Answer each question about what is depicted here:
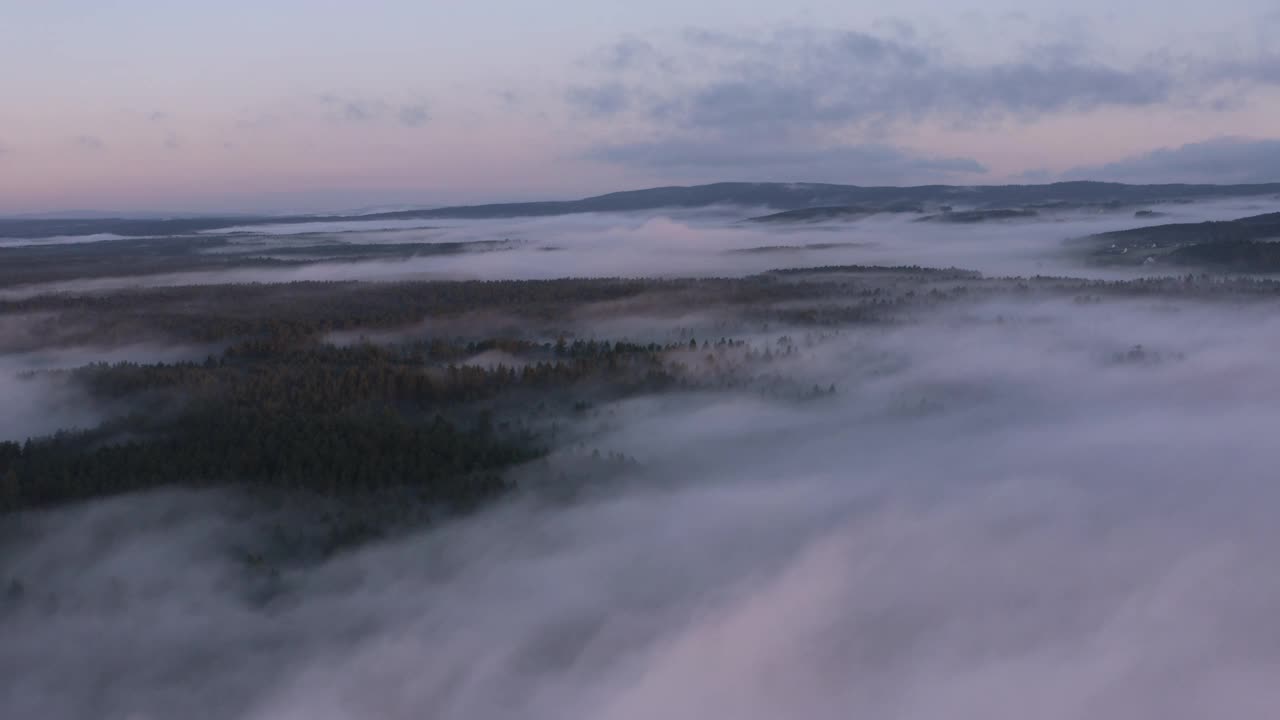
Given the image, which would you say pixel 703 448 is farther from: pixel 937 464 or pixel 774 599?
pixel 774 599

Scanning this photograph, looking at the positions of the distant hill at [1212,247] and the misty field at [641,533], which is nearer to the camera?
the misty field at [641,533]

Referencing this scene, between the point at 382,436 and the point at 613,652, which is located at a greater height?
the point at 382,436

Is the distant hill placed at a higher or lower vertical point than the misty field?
higher

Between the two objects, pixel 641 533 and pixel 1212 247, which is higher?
pixel 1212 247

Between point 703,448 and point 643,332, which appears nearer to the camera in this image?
point 703,448

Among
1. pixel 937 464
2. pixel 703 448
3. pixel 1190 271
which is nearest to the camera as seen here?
pixel 937 464

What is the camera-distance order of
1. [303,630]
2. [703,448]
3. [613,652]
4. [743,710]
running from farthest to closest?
[703,448]
[303,630]
[613,652]
[743,710]

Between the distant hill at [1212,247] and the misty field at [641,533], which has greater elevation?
the distant hill at [1212,247]

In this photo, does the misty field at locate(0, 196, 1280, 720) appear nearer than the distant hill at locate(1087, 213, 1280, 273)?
Yes

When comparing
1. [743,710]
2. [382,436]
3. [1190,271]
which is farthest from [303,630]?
[1190,271]

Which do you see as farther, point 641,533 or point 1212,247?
point 1212,247
